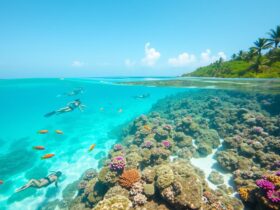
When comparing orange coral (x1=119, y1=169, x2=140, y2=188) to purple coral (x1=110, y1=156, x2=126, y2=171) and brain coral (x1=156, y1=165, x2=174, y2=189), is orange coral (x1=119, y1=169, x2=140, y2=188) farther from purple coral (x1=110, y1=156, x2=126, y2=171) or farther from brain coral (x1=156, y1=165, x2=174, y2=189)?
brain coral (x1=156, y1=165, x2=174, y2=189)

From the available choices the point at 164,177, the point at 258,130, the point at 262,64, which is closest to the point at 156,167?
the point at 164,177

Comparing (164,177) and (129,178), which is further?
(129,178)

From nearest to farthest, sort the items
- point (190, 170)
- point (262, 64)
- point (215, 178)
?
point (190, 170) → point (215, 178) → point (262, 64)

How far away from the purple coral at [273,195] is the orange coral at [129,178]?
431cm

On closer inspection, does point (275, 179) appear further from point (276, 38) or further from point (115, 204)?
point (276, 38)

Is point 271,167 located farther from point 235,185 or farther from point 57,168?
point 57,168

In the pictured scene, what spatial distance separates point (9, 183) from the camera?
42.7 ft

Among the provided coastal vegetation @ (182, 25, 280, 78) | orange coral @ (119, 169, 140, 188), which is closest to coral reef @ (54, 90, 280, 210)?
orange coral @ (119, 169, 140, 188)

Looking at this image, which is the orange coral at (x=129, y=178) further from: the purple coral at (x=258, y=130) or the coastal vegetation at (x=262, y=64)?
the coastal vegetation at (x=262, y=64)

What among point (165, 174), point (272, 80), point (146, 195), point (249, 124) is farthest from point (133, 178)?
point (272, 80)

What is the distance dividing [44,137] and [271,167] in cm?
2413

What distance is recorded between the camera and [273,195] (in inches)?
215

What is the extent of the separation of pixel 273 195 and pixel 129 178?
4.75 m

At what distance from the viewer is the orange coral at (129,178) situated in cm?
677
